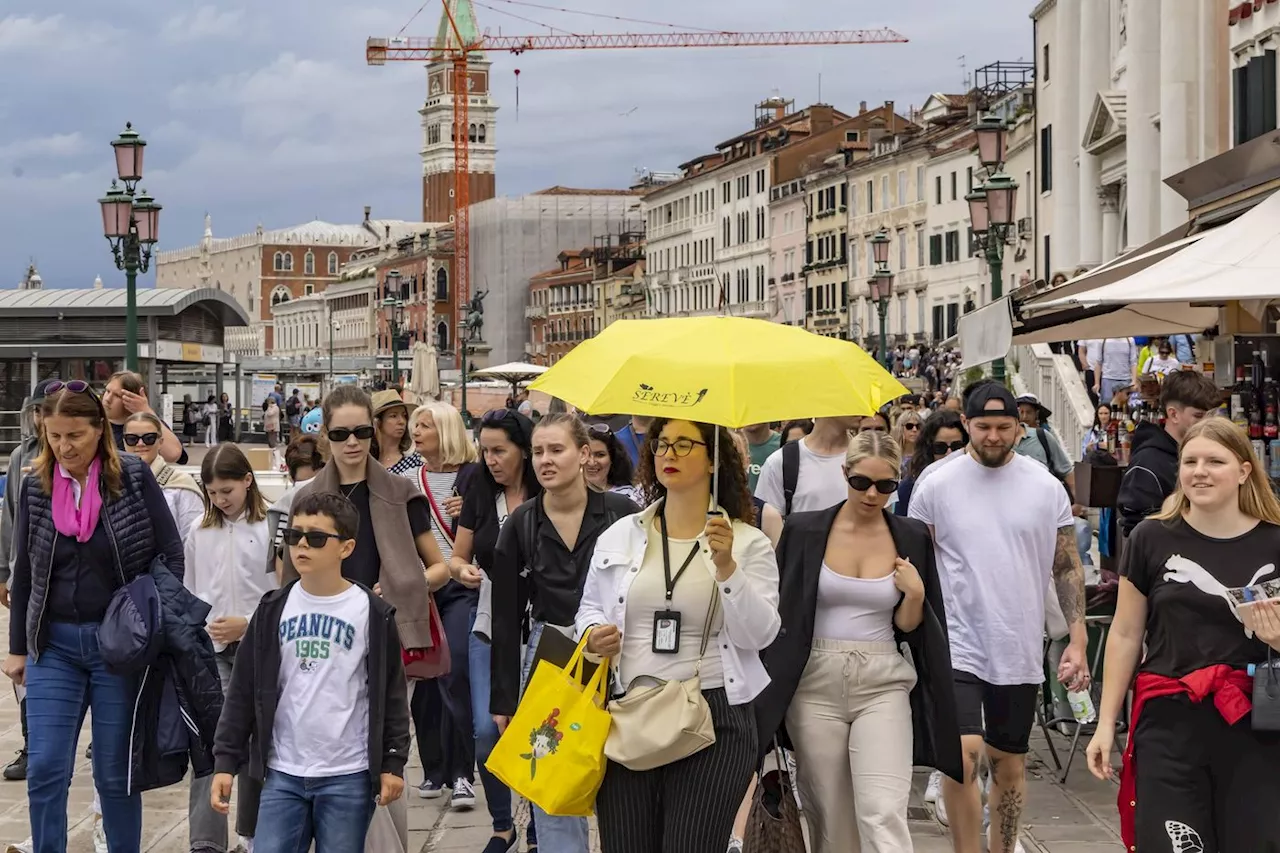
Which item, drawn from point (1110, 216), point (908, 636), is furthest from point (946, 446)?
point (1110, 216)

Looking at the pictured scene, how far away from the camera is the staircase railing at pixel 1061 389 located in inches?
916

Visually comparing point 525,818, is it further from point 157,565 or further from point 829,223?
point 829,223

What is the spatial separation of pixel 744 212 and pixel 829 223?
15289mm

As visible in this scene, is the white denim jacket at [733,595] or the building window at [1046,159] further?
the building window at [1046,159]

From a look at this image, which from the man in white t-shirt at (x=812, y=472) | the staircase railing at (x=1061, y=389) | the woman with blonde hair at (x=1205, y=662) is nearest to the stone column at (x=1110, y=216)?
the staircase railing at (x=1061, y=389)

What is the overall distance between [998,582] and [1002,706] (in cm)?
44

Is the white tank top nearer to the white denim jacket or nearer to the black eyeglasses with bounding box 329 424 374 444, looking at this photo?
the white denim jacket

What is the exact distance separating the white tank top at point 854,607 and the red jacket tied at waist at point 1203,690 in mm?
857

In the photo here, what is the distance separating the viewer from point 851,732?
5.84 m

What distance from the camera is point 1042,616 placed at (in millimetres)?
6938

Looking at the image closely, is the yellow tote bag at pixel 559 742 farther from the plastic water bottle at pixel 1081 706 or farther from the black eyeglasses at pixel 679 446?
the plastic water bottle at pixel 1081 706

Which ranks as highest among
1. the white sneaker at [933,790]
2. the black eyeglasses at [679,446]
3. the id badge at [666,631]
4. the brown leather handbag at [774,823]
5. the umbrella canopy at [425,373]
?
the umbrella canopy at [425,373]

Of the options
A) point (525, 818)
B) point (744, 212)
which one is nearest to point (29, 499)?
point (525, 818)

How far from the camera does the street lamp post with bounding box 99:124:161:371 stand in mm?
22297
